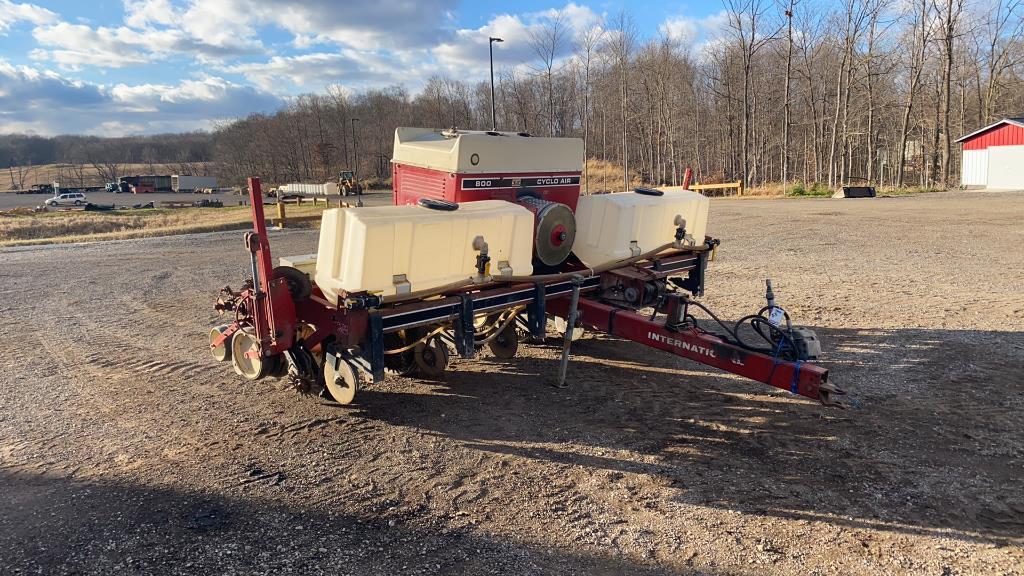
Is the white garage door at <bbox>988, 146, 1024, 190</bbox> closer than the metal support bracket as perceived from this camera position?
No

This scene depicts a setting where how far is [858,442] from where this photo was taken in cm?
454

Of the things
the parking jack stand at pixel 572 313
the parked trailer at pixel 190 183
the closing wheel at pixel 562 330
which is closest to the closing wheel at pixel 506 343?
the closing wheel at pixel 562 330

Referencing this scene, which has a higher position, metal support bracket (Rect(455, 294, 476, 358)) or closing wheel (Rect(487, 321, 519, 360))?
metal support bracket (Rect(455, 294, 476, 358))

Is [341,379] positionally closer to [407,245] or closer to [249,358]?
[249,358]

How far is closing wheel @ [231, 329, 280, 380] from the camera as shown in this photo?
495 cm

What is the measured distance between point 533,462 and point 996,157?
37.9 metres

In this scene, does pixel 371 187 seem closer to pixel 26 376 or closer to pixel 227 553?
pixel 26 376

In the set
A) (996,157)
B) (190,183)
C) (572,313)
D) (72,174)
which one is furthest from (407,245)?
(72,174)

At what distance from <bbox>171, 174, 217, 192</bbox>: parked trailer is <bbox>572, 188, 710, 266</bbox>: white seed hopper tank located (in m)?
80.8

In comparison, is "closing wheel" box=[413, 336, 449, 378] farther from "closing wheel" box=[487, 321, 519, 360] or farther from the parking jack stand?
the parking jack stand

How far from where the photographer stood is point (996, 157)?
32188mm

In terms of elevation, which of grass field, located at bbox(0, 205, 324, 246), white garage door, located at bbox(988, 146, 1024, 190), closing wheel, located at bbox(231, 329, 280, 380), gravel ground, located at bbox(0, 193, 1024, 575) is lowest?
gravel ground, located at bbox(0, 193, 1024, 575)

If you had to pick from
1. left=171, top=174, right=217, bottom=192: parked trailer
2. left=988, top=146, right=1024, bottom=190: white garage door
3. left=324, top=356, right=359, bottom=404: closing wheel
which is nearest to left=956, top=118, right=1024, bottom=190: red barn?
left=988, top=146, right=1024, bottom=190: white garage door

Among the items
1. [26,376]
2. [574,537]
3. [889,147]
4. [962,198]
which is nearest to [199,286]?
[26,376]
